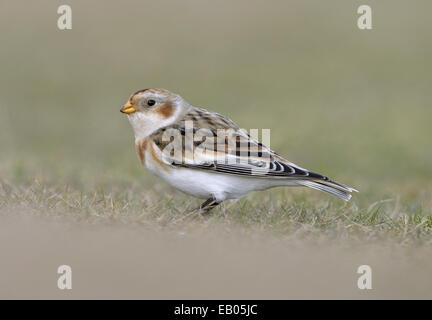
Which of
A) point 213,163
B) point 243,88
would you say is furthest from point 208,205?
point 243,88

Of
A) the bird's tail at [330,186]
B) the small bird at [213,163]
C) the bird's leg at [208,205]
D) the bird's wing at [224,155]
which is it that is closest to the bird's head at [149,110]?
the small bird at [213,163]

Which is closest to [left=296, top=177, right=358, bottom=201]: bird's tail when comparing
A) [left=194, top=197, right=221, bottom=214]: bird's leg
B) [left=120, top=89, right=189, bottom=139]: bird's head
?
[left=194, top=197, right=221, bottom=214]: bird's leg

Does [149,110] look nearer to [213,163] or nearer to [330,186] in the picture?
[213,163]

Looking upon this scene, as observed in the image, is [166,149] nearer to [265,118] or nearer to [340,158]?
[340,158]

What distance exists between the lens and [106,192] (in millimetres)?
7305

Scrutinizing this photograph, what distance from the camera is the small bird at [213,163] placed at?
20.4ft

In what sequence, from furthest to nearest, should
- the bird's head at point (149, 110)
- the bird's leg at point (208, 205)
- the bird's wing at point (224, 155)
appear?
the bird's head at point (149, 110), the bird's leg at point (208, 205), the bird's wing at point (224, 155)

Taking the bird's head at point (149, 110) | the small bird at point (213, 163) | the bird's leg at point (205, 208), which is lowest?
the bird's leg at point (205, 208)

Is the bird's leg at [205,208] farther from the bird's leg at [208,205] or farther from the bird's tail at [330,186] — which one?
the bird's tail at [330,186]

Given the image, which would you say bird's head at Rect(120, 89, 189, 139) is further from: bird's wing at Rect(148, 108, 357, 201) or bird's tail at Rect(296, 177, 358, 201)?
bird's tail at Rect(296, 177, 358, 201)

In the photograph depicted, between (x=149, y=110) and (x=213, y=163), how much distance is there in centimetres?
97

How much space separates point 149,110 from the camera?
6738 mm

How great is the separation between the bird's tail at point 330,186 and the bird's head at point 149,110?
4.87 feet

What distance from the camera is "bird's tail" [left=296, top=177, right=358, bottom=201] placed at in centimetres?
618
